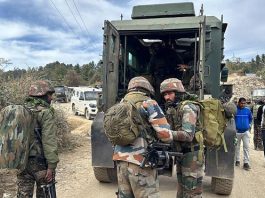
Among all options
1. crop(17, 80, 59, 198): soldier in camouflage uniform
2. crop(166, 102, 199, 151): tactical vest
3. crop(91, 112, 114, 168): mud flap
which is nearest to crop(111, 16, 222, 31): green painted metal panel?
crop(91, 112, 114, 168): mud flap

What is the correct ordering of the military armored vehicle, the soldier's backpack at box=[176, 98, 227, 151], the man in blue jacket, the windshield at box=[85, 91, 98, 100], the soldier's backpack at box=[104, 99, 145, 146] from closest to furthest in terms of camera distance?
the soldier's backpack at box=[104, 99, 145, 146] < the soldier's backpack at box=[176, 98, 227, 151] < the military armored vehicle < the man in blue jacket < the windshield at box=[85, 91, 98, 100]

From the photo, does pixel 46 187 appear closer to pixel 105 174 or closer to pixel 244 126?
pixel 105 174

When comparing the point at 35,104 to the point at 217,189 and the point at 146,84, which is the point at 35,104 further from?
the point at 217,189

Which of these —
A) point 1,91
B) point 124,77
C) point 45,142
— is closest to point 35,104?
point 45,142

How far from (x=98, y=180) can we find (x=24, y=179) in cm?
290

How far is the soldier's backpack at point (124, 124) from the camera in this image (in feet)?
10.6

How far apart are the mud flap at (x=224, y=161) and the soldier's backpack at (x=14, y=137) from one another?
3.06m

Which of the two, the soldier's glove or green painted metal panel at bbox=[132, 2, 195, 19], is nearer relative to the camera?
the soldier's glove

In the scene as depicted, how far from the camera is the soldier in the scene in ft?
10.8

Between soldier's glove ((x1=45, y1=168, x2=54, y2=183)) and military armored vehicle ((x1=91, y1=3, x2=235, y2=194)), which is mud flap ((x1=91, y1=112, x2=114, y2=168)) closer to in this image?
military armored vehicle ((x1=91, y1=3, x2=235, y2=194))

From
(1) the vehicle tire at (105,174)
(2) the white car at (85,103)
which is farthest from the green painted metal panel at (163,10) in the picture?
Answer: (2) the white car at (85,103)

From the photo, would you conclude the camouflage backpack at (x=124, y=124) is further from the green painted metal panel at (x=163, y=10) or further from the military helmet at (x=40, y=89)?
the green painted metal panel at (x=163, y=10)

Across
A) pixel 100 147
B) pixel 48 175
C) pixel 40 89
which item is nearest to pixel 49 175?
pixel 48 175

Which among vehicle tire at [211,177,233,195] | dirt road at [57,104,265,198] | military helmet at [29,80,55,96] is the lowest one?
dirt road at [57,104,265,198]
